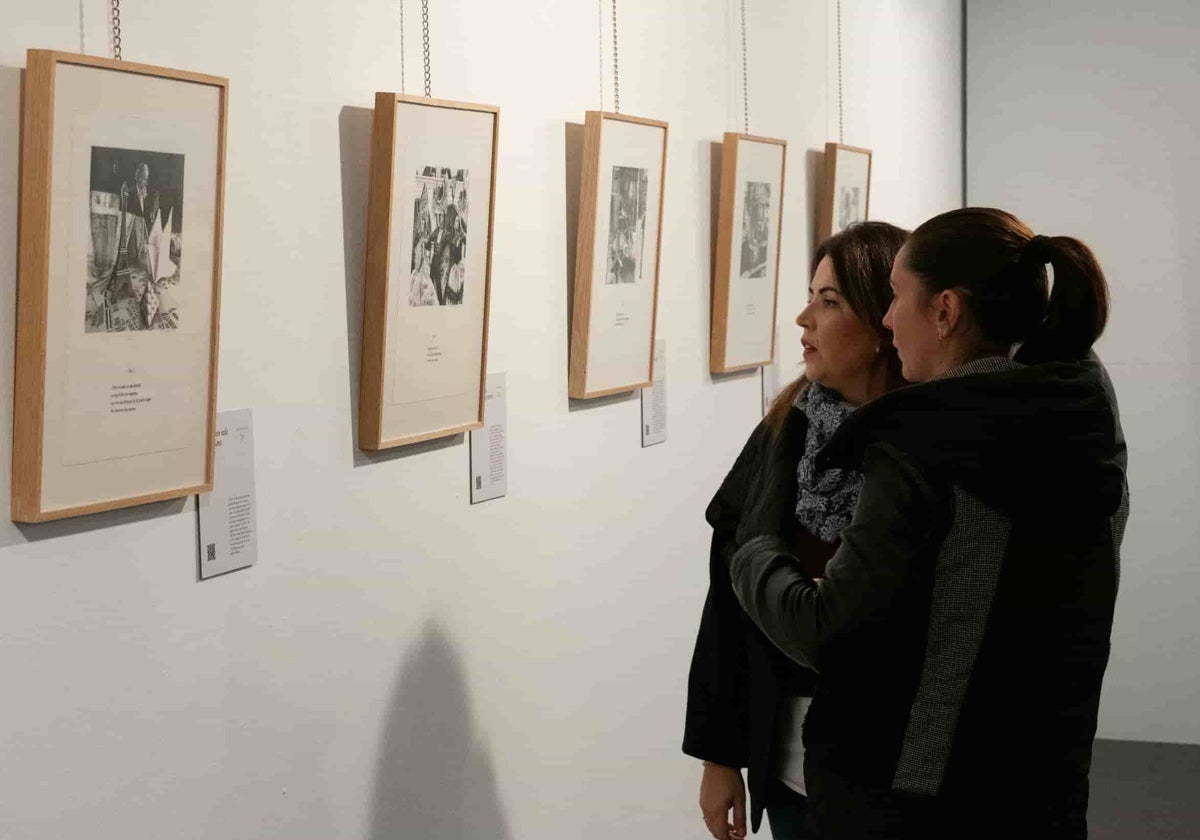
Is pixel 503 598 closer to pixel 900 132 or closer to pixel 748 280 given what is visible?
pixel 748 280

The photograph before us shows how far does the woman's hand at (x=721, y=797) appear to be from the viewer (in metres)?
2.73

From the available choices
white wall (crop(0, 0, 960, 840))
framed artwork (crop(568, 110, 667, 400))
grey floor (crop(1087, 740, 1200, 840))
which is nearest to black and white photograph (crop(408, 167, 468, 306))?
white wall (crop(0, 0, 960, 840))

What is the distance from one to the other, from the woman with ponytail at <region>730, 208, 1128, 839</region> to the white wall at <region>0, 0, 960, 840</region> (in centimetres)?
82

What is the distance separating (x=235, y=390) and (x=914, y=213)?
15.6 feet

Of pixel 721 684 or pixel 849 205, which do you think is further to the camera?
pixel 849 205

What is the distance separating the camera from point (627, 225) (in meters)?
3.43

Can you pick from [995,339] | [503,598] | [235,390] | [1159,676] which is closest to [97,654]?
[235,390]

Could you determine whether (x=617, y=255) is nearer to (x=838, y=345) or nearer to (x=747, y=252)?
(x=838, y=345)

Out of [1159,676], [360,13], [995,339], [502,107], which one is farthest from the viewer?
[1159,676]

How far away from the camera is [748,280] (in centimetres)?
428

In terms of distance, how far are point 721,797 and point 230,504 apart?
1.14 m

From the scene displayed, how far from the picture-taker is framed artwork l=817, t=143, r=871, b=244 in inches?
197

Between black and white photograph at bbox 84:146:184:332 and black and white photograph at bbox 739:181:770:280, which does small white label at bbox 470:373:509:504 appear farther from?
black and white photograph at bbox 739:181:770:280

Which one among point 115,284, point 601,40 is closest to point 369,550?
point 115,284
